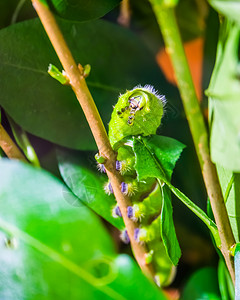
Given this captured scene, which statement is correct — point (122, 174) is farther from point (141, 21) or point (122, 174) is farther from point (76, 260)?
point (141, 21)

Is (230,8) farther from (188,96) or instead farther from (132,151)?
(132,151)

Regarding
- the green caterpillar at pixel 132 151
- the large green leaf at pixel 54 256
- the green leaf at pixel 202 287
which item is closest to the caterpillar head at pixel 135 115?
the green caterpillar at pixel 132 151

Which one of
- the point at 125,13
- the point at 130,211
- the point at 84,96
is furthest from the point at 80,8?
the point at 125,13

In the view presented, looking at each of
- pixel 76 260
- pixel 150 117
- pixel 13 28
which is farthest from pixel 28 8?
pixel 76 260

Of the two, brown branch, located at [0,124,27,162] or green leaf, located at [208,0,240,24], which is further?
brown branch, located at [0,124,27,162]

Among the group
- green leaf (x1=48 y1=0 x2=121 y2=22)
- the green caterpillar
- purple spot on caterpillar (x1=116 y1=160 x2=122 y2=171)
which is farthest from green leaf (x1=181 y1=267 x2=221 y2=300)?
green leaf (x1=48 y1=0 x2=121 y2=22)

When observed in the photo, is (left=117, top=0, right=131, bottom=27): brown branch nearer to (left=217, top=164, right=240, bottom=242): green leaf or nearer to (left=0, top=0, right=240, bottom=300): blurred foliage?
(left=0, top=0, right=240, bottom=300): blurred foliage
